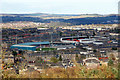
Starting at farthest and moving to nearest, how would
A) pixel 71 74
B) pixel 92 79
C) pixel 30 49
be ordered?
pixel 30 49, pixel 71 74, pixel 92 79

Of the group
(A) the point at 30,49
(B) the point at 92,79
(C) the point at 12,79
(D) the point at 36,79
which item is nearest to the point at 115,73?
(B) the point at 92,79

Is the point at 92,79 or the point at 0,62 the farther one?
the point at 0,62

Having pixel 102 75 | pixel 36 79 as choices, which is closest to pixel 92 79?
pixel 102 75

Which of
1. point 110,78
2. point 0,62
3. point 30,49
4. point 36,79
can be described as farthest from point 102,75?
point 30,49

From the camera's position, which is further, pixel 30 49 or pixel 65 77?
pixel 30 49

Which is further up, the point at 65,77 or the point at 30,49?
the point at 65,77

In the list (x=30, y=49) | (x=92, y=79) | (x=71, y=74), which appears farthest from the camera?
(x=30, y=49)

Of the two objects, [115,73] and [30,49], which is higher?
[115,73]

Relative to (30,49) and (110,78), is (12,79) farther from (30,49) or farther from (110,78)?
(30,49)

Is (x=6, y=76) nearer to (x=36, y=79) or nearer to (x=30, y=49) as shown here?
(x=36, y=79)
